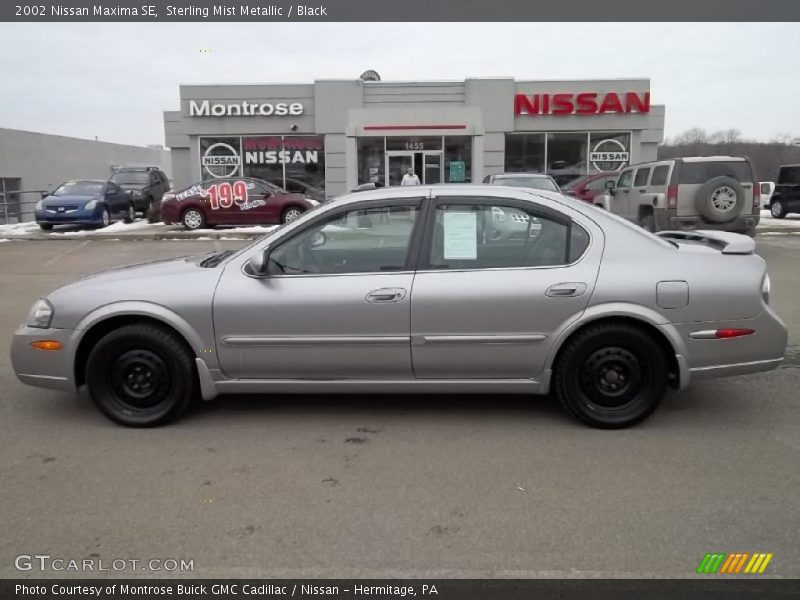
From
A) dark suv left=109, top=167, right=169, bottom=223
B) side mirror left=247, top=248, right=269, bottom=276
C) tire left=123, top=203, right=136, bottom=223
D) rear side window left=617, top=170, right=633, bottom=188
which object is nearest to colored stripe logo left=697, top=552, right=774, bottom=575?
side mirror left=247, top=248, right=269, bottom=276

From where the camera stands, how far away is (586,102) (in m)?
23.2

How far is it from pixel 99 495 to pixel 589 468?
8.88 feet

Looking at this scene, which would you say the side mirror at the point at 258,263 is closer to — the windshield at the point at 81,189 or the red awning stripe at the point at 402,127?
the windshield at the point at 81,189

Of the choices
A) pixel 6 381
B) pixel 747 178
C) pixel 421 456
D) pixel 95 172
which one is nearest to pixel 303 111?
pixel 747 178

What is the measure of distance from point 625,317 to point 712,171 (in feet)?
32.7

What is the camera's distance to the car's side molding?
13.6ft

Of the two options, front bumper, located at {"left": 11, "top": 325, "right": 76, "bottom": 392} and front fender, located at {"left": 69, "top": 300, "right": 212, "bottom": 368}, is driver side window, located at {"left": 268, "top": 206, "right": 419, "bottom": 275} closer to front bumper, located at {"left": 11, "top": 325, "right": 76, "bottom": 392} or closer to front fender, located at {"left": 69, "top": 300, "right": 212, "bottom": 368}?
front fender, located at {"left": 69, "top": 300, "right": 212, "bottom": 368}

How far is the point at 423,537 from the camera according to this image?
305 cm

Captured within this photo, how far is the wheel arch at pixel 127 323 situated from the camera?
4.25 metres

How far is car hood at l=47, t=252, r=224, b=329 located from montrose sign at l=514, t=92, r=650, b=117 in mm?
20916

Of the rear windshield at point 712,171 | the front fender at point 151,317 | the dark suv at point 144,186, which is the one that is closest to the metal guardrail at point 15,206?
the dark suv at point 144,186

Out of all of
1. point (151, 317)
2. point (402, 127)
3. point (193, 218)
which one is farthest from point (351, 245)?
point (402, 127)

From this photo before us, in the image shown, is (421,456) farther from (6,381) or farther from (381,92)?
(381,92)

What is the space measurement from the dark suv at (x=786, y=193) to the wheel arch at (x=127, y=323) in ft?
76.4
